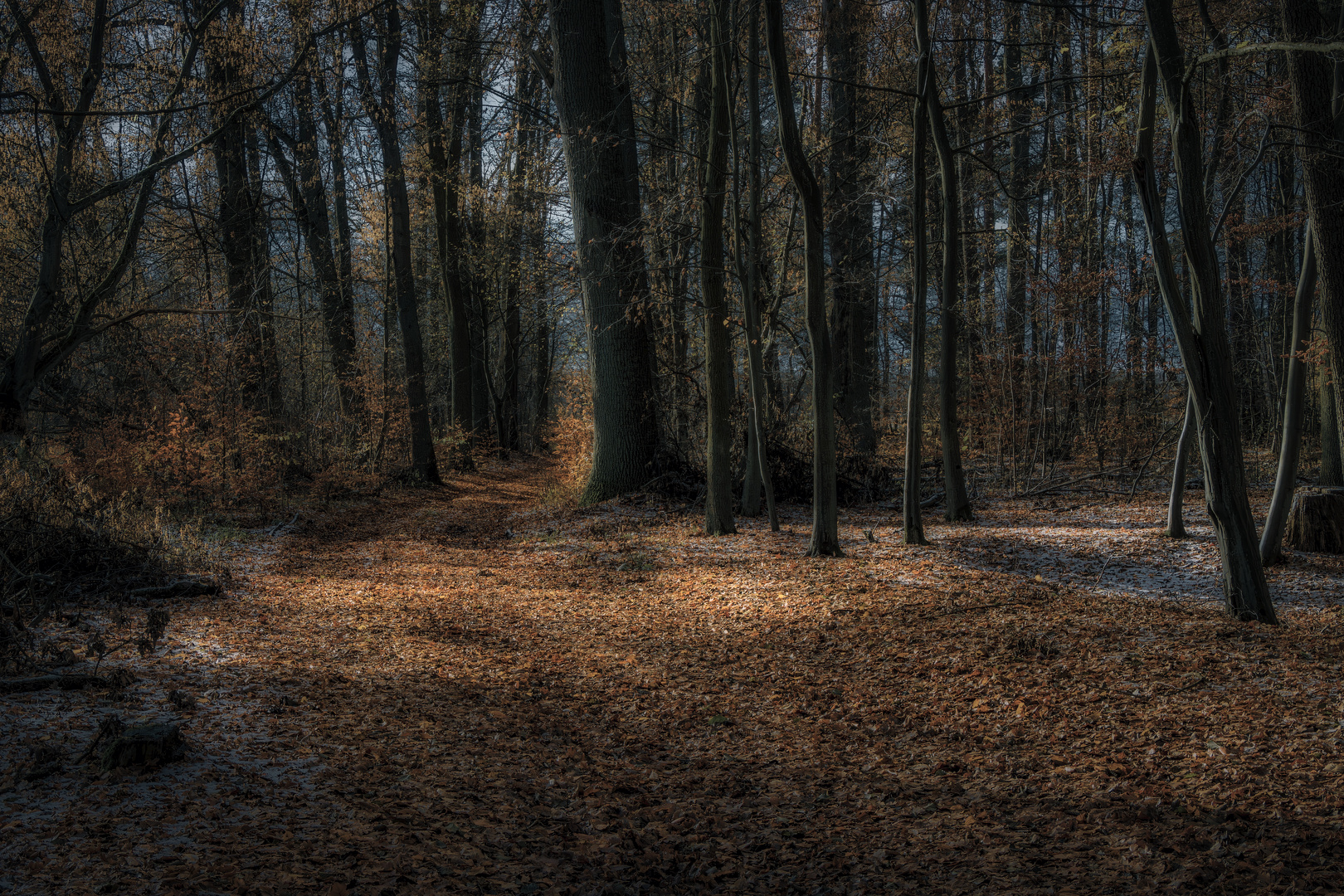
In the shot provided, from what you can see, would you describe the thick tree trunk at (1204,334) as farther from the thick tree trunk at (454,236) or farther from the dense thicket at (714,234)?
the thick tree trunk at (454,236)

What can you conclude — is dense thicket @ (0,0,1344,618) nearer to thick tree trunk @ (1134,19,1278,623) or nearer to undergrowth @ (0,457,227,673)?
thick tree trunk @ (1134,19,1278,623)

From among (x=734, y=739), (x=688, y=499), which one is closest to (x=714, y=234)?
(x=688, y=499)

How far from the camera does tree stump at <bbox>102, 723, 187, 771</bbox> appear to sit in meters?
3.27

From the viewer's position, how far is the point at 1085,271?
1202 cm

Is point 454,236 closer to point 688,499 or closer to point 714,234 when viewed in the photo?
point 688,499

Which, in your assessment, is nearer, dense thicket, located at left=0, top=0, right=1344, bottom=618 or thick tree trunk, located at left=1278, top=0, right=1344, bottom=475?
thick tree trunk, located at left=1278, top=0, right=1344, bottom=475

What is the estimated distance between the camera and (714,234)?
9625mm

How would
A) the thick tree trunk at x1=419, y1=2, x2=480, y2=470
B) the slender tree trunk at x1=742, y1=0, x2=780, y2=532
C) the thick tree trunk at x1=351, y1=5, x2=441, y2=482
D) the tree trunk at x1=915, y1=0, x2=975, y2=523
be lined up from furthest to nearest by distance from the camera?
the thick tree trunk at x1=419, y1=2, x2=480, y2=470 → the thick tree trunk at x1=351, y1=5, x2=441, y2=482 → the slender tree trunk at x1=742, y1=0, x2=780, y2=532 → the tree trunk at x1=915, y1=0, x2=975, y2=523

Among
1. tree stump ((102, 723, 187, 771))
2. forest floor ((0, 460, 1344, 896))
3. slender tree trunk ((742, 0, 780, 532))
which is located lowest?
forest floor ((0, 460, 1344, 896))

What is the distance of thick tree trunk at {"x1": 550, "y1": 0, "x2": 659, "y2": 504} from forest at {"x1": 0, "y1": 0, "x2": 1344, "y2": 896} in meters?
0.07

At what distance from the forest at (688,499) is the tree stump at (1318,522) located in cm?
4

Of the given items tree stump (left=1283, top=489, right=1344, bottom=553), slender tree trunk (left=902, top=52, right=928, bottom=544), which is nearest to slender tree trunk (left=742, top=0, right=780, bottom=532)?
slender tree trunk (left=902, top=52, right=928, bottom=544)

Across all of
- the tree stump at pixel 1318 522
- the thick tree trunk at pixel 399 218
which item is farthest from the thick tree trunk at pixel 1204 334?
the thick tree trunk at pixel 399 218

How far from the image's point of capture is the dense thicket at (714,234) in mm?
7684
